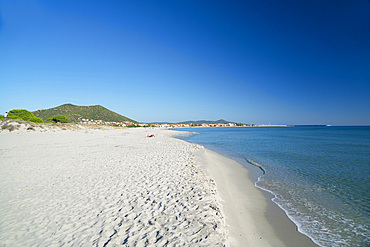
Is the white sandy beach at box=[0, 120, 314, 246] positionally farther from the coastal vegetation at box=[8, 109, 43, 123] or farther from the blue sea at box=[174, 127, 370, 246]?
the coastal vegetation at box=[8, 109, 43, 123]

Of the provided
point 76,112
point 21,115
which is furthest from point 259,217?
point 76,112

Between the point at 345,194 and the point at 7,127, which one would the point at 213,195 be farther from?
the point at 7,127

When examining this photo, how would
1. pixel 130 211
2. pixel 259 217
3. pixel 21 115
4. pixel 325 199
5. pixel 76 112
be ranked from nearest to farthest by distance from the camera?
pixel 130 211 → pixel 259 217 → pixel 325 199 → pixel 21 115 → pixel 76 112

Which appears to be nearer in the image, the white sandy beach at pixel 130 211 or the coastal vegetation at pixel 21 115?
the white sandy beach at pixel 130 211

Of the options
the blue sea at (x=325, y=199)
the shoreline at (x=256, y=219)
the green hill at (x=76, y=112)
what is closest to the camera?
the shoreline at (x=256, y=219)

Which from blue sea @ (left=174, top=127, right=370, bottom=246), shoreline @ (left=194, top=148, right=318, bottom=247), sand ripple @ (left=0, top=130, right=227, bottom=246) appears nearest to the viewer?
sand ripple @ (left=0, top=130, right=227, bottom=246)

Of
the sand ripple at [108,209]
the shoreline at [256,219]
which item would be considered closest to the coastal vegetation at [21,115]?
the sand ripple at [108,209]

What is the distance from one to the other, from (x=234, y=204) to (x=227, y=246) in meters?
2.68

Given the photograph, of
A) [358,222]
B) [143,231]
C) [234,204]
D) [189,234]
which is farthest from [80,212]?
[358,222]

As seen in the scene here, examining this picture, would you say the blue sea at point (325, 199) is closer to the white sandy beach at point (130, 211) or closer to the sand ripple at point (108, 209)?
the white sandy beach at point (130, 211)

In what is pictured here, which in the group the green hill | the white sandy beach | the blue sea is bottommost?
the blue sea

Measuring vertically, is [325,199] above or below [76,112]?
below

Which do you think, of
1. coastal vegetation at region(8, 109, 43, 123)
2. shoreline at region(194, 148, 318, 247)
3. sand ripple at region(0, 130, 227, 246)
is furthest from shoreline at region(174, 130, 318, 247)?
coastal vegetation at region(8, 109, 43, 123)

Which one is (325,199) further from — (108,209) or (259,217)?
(108,209)
